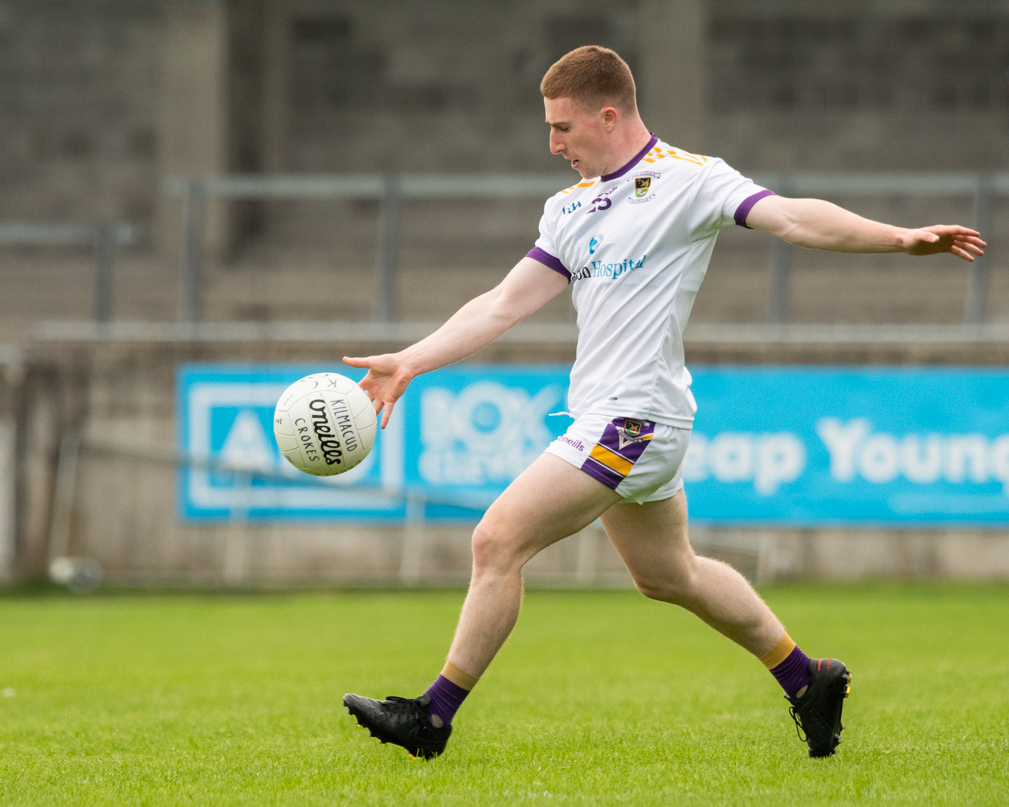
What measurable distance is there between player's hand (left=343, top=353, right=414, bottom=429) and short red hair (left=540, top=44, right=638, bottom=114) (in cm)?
108

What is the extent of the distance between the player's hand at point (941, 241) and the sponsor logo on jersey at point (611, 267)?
35.4 inches

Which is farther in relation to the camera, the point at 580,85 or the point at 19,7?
A: the point at 19,7

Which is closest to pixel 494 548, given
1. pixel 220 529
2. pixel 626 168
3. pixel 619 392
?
pixel 619 392

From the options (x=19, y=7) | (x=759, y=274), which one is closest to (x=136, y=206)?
(x=19, y=7)

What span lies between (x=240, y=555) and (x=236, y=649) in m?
4.43

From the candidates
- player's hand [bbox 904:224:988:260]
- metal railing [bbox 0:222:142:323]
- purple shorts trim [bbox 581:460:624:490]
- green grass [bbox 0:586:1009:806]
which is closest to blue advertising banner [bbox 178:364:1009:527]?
metal railing [bbox 0:222:142:323]

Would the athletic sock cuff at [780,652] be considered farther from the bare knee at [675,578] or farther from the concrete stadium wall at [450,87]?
the concrete stadium wall at [450,87]

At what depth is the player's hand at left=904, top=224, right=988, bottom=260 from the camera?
13.5 feet

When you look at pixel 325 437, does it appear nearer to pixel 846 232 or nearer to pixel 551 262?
pixel 551 262

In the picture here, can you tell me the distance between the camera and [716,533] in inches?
514

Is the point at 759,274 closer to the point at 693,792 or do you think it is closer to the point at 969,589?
the point at 969,589

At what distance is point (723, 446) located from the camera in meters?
12.9

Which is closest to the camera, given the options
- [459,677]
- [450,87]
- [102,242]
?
[459,677]

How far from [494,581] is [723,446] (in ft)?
28.5
